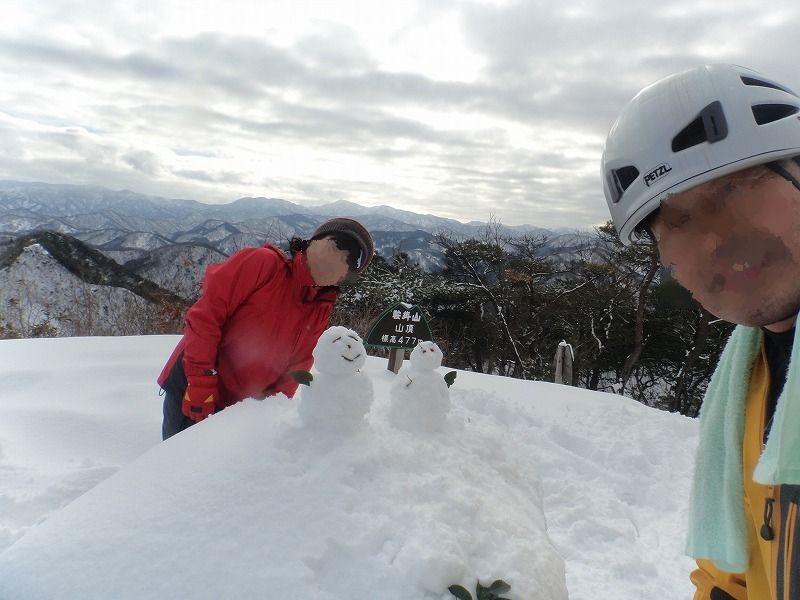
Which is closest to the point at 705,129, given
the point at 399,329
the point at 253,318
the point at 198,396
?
the point at 253,318

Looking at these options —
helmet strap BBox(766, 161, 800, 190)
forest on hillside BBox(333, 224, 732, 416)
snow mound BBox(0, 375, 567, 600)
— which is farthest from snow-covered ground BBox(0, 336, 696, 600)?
forest on hillside BBox(333, 224, 732, 416)

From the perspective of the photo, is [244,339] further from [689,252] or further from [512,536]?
[689,252]

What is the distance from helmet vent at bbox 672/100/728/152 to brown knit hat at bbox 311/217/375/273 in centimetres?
158

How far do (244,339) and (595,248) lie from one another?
13.3 meters

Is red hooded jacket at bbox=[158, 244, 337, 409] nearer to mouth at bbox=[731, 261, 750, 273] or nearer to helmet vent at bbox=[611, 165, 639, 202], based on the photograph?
helmet vent at bbox=[611, 165, 639, 202]

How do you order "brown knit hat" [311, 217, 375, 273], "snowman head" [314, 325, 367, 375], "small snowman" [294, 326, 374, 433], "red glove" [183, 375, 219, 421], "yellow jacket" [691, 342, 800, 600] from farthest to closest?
"brown knit hat" [311, 217, 375, 273], "red glove" [183, 375, 219, 421], "snowman head" [314, 325, 367, 375], "small snowman" [294, 326, 374, 433], "yellow jacket" [691, 342, 800, 600]

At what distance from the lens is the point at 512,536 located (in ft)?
4.35

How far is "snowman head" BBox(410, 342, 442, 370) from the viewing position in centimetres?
204

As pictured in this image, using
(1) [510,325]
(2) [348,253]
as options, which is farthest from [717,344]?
(2) [348,253]

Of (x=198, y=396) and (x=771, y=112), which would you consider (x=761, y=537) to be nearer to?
(x=771, y=112)

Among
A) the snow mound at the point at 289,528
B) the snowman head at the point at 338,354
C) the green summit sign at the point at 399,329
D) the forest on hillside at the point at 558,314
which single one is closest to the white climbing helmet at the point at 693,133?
the snow mound at the point at 289,528

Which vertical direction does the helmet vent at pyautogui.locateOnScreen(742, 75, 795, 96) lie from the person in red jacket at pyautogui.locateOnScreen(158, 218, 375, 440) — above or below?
above

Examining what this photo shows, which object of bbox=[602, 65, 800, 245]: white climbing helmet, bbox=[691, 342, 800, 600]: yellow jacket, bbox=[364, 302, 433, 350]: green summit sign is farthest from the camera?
bbox=[364, 302, 433, 350]: green summit sign

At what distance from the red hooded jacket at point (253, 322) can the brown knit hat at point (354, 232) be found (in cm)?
18
